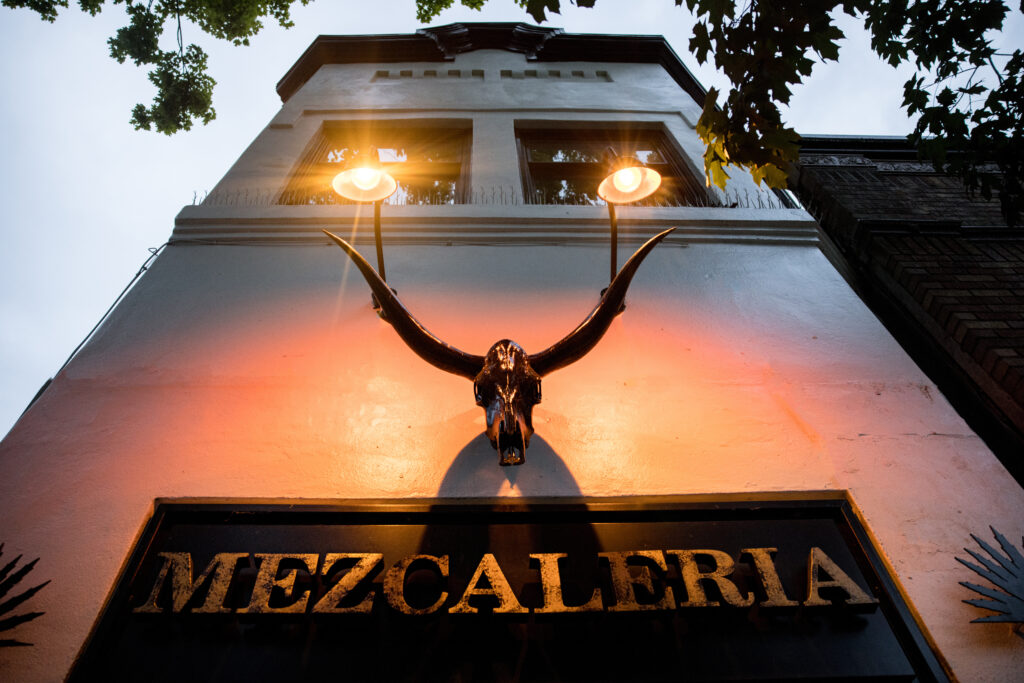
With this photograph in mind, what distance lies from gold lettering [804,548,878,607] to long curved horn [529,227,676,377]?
4.97ft

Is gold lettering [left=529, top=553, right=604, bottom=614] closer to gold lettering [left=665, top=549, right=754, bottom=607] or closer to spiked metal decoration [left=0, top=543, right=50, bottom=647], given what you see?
gold lettering [left=665, top=549, right=754, bottom=607]

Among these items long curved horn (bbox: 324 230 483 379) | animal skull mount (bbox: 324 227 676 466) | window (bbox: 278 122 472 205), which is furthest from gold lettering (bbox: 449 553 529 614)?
window (bbox: 278 122 472 205)

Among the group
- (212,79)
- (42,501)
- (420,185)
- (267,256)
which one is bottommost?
(42,501)

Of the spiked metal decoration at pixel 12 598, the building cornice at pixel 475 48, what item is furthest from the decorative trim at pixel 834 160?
the spiked metal decoration at pixel 12 598

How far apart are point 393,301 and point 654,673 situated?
2221 millimetres

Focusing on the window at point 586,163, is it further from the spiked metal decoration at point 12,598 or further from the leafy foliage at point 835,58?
the spiked metal decoration at point 12,598

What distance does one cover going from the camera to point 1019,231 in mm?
4863

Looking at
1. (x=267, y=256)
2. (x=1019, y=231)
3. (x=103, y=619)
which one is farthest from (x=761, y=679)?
(x=1019, y=231)

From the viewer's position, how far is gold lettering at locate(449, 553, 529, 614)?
2.07 meters

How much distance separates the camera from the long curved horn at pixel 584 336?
2.77 meters

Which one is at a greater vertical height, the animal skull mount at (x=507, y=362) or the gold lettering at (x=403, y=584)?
the animal skull mount at (x=507, y=362)

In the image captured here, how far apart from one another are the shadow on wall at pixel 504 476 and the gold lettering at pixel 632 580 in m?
0.43

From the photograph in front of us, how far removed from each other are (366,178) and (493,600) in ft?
8.41

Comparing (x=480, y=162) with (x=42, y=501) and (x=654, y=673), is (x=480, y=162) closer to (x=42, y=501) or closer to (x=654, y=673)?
(x=42, y=501)
